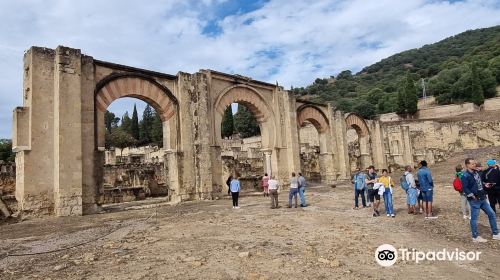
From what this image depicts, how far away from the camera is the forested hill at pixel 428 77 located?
47.5m

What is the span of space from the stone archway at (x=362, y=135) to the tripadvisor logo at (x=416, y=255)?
18.0m

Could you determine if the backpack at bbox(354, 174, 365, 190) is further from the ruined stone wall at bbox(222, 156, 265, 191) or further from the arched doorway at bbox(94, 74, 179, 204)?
the ruined stone wall at bbox(222, 156, 265, 191)

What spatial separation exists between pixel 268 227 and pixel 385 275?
10.2ft

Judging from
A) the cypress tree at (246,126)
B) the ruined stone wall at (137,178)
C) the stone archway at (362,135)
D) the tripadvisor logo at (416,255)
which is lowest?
Answer: the tripadvisor logo at (416,255)

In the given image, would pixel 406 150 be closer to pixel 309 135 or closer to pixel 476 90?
pixel 309 135

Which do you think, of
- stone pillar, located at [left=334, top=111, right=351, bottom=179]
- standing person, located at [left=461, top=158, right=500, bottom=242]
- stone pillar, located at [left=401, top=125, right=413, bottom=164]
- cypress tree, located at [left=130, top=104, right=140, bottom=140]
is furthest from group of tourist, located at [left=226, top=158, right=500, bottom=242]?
cypress tree, located at [left=130, top=104, right=140, bottom=140]

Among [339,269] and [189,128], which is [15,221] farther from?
[339,269]

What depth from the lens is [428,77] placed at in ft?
241

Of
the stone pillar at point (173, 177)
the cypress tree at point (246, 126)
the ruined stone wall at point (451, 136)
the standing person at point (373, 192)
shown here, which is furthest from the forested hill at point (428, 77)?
the standing person at point (373, 192)

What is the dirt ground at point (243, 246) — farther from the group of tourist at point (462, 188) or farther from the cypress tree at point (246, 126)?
the cypress tree at point (246, 126)

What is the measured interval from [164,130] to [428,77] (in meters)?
74.1

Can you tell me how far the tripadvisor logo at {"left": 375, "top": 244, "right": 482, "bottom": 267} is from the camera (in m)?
4.35

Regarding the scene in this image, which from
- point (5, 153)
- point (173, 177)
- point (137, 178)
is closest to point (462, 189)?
point (173, 177)

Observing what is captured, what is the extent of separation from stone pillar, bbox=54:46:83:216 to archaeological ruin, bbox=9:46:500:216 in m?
0.03
